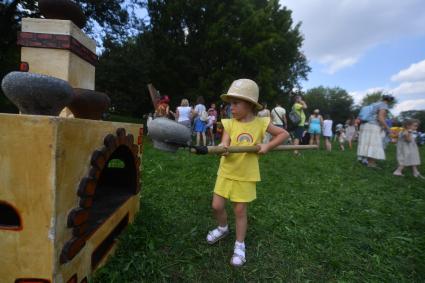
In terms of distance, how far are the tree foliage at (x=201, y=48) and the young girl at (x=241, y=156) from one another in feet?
55.4

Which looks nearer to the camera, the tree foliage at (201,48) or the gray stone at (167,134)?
the gray stone at (167,134)

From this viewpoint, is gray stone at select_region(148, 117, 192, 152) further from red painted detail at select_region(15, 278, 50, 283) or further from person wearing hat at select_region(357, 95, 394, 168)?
person wearing hat at select_region(357, 95, 394, 168)

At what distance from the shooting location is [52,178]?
1.55 meters

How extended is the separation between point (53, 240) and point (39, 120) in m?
0.63

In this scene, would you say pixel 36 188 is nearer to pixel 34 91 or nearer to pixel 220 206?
pixel 34 91

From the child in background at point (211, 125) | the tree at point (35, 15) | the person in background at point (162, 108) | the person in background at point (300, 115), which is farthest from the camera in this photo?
the tree at point (35, 15)

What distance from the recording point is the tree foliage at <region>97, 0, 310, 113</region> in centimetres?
1988

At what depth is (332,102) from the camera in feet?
236

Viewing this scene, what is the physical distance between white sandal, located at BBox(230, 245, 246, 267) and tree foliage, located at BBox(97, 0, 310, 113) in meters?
17.2

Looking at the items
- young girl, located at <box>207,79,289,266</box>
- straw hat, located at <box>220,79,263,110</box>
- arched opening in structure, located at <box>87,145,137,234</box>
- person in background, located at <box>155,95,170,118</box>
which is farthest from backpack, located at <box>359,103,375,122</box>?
arched opening in structure, located at <box>87,145,137,234</box>

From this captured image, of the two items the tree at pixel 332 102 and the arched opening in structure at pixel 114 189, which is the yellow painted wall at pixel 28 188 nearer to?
the arched opening in structure at pixel 114 189

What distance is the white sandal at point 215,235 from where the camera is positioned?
2.90 m

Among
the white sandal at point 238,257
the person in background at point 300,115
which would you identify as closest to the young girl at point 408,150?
the person in background at point 300,115

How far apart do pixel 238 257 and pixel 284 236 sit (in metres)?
0.79
